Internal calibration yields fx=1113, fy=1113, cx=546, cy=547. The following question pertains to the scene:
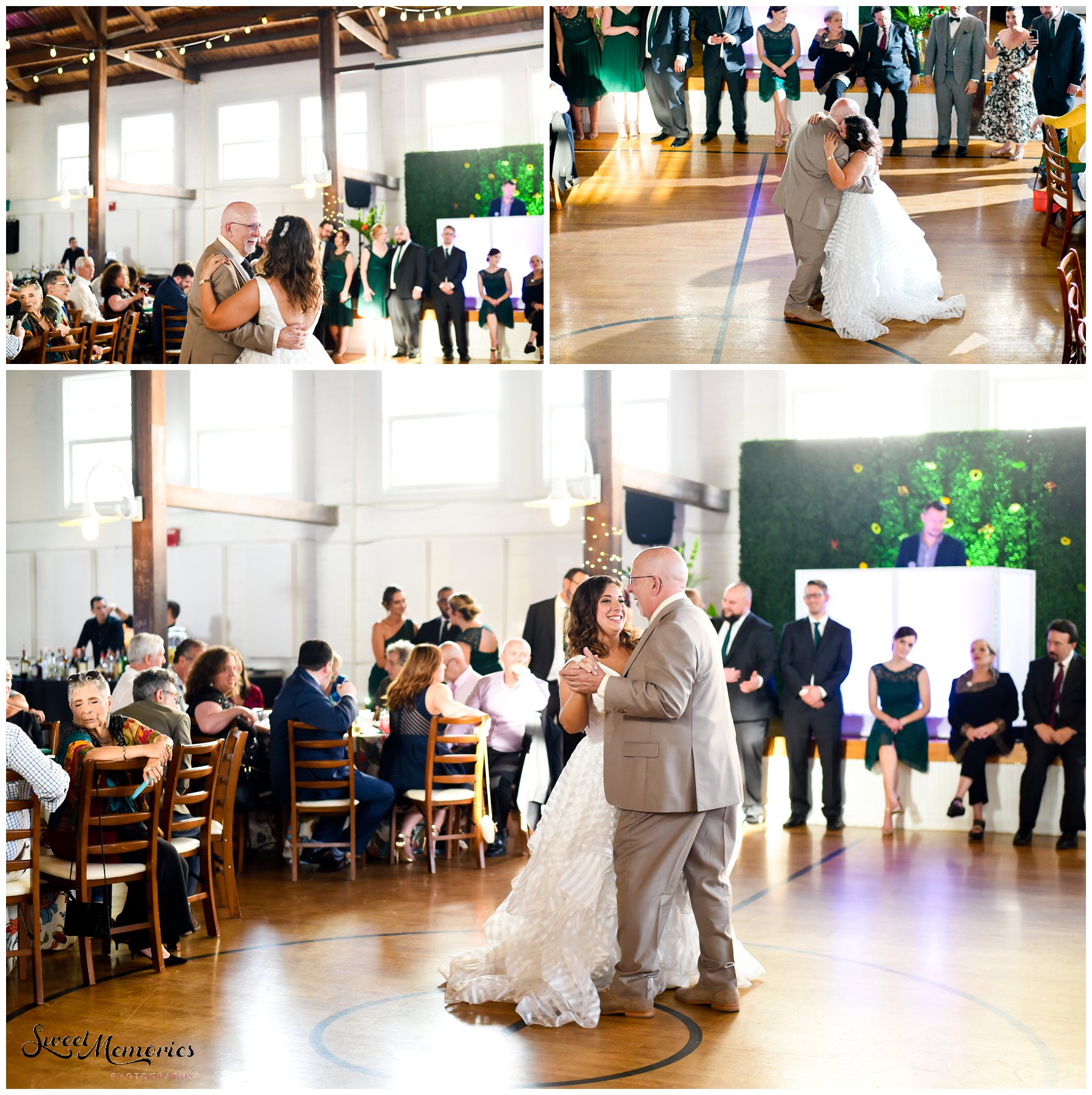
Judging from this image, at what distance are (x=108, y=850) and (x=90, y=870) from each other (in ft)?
0.29

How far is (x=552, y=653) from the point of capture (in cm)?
806

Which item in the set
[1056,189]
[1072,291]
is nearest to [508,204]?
[1056,189]

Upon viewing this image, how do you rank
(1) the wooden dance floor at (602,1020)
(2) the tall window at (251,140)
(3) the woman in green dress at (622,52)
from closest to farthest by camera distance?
(1) the wooden dance floor at (602,1020)
(3) the woman in green dress at (622,52)
(2) the tall window at (251,140)

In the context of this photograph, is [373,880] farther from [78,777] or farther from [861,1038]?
[861,1038]

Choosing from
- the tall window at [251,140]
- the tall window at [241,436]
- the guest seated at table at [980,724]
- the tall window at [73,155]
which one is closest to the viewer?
the guest seated at table at [980,724]

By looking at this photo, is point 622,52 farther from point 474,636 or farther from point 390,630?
point 390,630

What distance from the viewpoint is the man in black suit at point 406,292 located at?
6.98 m

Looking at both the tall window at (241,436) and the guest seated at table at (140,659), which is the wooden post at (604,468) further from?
the tall window at (241,436)

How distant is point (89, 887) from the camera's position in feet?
12.2

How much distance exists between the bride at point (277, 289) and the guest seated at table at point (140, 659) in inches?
95.6

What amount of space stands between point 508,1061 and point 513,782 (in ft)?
10.6

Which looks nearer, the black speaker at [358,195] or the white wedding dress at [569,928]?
the white wedding dress at [569,928]

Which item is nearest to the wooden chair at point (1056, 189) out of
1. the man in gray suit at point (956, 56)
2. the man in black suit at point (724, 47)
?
the man in gray suit at point (956, 56)

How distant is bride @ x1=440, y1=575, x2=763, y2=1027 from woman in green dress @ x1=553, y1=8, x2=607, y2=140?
3536 mm
